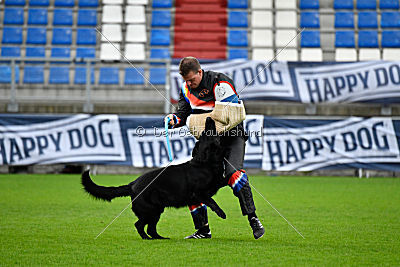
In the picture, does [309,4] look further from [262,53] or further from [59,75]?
[59,75]

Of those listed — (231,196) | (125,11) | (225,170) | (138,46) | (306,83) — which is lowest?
(231,196)

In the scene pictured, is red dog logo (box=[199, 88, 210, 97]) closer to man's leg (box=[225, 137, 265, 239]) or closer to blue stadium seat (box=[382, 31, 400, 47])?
man's leg (box=[225, 137, 265, 239])

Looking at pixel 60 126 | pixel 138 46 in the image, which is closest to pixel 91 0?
pixel 138 46

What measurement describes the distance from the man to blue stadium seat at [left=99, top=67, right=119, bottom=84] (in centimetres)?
962

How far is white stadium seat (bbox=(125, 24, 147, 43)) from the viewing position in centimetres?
1805

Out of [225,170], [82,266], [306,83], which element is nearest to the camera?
[82,266]

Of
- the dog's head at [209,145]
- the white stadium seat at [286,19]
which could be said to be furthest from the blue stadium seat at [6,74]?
the dog's head at [209,145]

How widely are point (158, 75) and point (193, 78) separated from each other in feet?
31.8

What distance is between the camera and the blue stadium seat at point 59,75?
48.6 ft

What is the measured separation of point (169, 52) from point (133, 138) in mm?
4319

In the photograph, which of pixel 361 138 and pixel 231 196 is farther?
pixel 361 138

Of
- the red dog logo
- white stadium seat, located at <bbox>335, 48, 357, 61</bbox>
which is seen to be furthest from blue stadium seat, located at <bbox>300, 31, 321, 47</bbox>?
the red dog logo

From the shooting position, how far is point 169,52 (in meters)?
17.9

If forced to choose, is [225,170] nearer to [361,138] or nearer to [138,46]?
[361,138]
